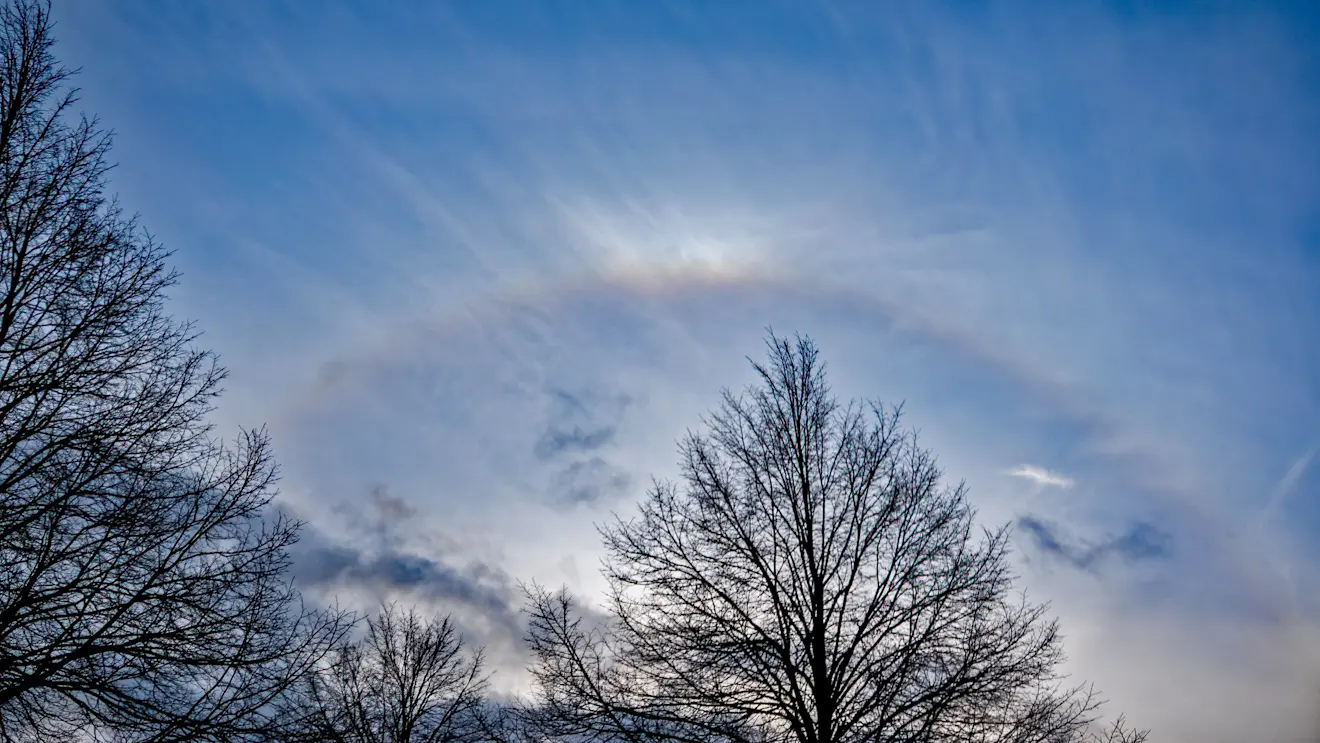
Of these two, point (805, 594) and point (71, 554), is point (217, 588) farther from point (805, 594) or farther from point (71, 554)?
point (805, 594)

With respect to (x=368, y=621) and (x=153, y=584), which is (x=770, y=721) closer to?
(x=153, y=584)

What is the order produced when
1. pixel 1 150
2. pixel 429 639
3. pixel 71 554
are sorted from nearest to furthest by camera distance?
pixel 71 554 → pixel 1 150 → pixel 429 639

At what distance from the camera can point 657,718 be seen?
8.19 meters

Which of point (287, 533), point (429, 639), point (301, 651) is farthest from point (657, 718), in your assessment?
point (429, 639)

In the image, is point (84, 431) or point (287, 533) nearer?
point (84, 431)

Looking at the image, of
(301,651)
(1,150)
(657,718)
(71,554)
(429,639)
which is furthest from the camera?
(429,639)

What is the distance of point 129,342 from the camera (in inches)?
280

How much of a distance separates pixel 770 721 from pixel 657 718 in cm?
127

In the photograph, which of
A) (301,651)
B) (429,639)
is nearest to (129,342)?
(301,651)

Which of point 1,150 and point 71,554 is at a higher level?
point 1,150

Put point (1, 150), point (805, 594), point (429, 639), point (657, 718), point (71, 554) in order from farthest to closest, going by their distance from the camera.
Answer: point (429, 639), point (805, 594), point (657, 718), point (1, 150), point (71, 554)

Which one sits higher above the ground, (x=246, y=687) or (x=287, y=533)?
(x=287, y=533)

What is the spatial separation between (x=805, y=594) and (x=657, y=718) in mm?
2230

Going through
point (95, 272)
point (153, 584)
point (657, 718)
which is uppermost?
point (95, 272)
